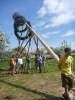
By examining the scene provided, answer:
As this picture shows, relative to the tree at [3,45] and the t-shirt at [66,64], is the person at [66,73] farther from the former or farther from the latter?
the tree at [3,45]

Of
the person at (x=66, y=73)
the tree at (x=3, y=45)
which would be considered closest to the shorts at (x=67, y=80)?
the person at (x=66, y=73)

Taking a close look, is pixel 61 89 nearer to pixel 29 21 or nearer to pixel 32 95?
pixel 32 95

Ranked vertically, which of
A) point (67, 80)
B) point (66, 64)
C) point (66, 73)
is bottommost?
point (67, 80)

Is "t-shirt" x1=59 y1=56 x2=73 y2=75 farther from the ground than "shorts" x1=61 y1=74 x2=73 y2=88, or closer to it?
farther from the ground

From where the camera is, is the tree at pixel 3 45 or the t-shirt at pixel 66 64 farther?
the tree at pixel 3 45

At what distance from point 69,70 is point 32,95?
2251 millimetres

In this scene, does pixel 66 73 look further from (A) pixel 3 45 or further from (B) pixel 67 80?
(A) pixel 3 45

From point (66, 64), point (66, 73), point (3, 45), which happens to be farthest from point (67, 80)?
point (3, 45)

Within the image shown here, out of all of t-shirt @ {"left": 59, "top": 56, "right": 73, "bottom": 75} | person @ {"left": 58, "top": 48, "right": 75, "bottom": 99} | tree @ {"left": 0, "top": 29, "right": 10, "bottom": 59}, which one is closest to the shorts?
person @ {"left": 58, "top": 48, "right": 75, "bottom": 99}

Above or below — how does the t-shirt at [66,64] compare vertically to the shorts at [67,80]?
above

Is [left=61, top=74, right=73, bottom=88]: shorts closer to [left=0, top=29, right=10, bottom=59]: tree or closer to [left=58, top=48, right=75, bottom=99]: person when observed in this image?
[left=58, top=48, right=75, bottom=99]: person

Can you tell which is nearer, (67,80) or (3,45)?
(67,80)

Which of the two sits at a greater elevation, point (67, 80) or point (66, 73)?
point (66, 73)

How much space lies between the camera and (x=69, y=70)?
7254mm
